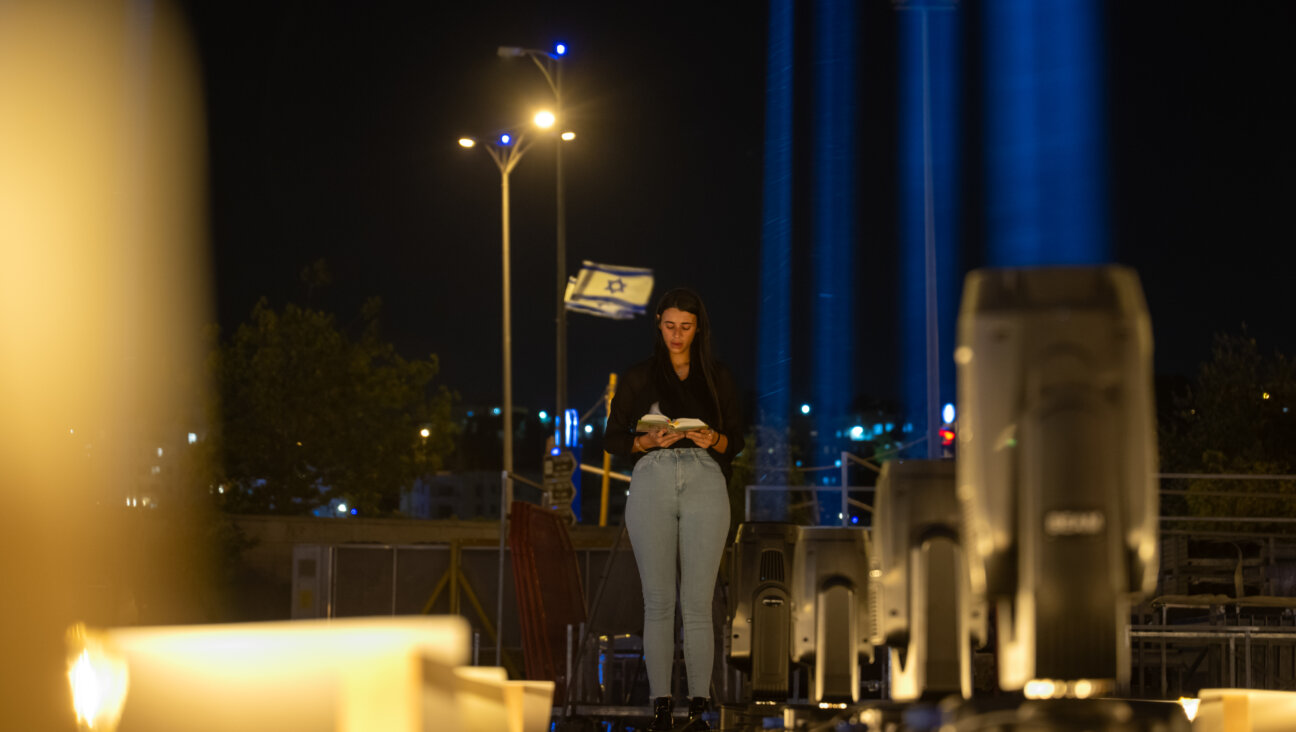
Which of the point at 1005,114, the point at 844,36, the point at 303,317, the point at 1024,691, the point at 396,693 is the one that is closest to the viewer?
the point at 396,693

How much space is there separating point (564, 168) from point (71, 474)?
17446 millimetres

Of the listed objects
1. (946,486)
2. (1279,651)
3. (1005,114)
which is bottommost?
(1279,651)

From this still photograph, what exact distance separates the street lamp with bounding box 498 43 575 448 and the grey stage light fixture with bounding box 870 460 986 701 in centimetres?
2517

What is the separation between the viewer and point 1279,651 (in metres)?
12.7

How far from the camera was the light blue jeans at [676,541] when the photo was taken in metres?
6.00

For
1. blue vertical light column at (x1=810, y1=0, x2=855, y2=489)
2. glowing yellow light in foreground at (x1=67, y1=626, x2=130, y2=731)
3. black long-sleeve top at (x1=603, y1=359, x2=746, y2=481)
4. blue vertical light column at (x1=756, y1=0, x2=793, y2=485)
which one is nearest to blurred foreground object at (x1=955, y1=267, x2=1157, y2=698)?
glowing yellow light in foreground at (x1=67, y1=626, x2=130, y2=731)

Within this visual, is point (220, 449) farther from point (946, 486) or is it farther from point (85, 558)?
point (946, 486)

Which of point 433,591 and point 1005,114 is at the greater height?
point 1005,114

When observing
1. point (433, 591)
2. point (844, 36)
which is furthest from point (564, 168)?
point (433, 591)

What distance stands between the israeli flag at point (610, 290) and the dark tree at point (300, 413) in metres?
19.7

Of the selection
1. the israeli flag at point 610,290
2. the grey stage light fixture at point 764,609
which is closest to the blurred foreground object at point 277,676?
the grey stage light fixture at point 764,609

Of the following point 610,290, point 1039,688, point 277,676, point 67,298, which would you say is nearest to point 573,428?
point 610,290

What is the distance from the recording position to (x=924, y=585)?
3959 mm

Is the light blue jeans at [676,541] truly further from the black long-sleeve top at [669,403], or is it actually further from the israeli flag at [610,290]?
the israeli flag at [610,290]
